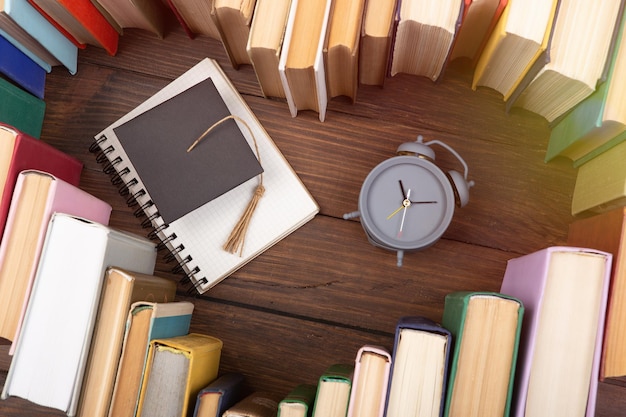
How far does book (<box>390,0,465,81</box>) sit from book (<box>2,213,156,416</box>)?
0.55 metres

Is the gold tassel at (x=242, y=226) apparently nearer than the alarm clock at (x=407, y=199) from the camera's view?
No

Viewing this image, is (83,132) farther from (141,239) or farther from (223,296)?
(223,296)

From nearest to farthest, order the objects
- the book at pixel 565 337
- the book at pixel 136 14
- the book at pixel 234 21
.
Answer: the book at pixel 565 337 < the book at pixel 234 21 < the book at pixel 136 14

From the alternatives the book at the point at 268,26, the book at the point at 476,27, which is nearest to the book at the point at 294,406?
the book at the point at 268,26

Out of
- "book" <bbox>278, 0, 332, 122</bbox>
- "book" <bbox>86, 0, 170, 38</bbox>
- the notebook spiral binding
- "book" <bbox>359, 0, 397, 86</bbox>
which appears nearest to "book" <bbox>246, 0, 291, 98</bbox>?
"book" <bbox>278, 0, 332, 122</bbox>

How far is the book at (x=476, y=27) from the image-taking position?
0.89 m

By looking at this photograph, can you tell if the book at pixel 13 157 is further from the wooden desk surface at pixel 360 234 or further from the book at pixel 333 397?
the book at pixel 333 397

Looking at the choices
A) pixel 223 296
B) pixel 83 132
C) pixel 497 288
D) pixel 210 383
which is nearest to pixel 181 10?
pixel 83 132

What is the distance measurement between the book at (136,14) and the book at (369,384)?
2.30ft

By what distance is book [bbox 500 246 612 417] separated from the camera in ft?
2.64

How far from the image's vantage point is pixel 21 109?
1048 millimetres

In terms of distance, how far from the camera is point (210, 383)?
0.96 m

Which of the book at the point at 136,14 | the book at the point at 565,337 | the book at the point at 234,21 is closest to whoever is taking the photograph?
the book at the point at 565,337

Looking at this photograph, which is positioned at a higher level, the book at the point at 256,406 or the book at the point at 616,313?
the book at the point at 616,313
